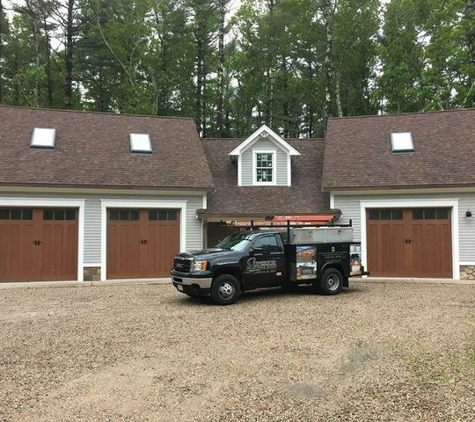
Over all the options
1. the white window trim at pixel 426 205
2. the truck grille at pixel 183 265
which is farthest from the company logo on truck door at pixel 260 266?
the white window trim at pixel 426 205

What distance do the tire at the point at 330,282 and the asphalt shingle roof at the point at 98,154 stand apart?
5.97 meters

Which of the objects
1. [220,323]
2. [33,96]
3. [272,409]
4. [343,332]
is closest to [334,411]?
[272,409]

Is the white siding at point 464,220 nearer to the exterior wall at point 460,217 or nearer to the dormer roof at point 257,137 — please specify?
the exterior wall at point 460,217

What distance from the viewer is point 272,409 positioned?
15.7 ft

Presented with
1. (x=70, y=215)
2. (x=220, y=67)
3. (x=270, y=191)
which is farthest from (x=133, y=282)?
(x=220, y=67)

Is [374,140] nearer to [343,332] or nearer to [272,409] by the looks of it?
[343,332]

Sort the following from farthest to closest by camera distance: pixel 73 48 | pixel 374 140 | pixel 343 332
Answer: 1. pixel 73 48
2. pixel 374 140
3. pixel 343 332

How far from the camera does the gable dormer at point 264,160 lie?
60.5 ft

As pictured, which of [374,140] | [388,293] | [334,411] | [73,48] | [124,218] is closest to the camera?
[334,411]

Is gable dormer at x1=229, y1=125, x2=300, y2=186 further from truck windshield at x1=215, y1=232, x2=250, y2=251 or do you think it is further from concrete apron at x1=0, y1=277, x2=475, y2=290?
truck windshield at x1=215, y1=232, x2=250, y2=251

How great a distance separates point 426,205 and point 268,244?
7.38 m

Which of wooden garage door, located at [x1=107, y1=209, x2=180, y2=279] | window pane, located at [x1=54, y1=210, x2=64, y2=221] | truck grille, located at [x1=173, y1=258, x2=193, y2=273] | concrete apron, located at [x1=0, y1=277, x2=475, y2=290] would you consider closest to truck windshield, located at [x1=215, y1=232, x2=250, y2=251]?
truck grille, located at [x1=173, y1=258, x2=193, y2=273]

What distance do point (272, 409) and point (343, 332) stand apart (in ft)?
11.9

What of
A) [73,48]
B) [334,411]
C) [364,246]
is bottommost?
[334,411]
